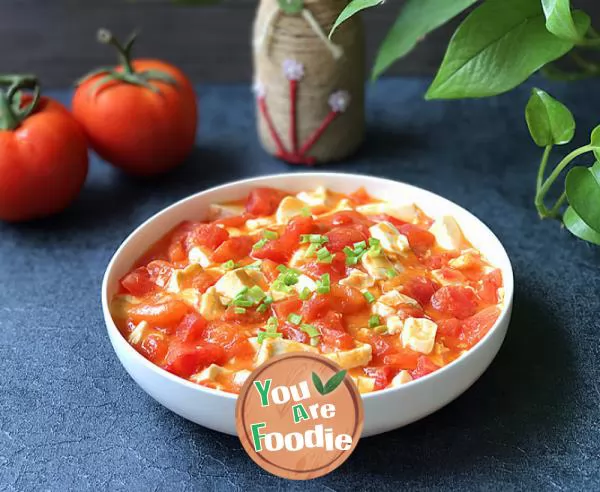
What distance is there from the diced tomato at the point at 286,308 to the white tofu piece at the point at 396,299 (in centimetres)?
13

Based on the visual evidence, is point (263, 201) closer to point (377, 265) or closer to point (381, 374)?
point (377, 265)

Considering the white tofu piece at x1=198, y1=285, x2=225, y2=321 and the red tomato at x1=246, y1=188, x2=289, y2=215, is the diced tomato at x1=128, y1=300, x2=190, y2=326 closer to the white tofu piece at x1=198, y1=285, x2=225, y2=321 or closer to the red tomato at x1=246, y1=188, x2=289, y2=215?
the white tofu piece at x1=198, y1=285, x2=225, y2=321

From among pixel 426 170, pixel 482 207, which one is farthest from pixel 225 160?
pixel 482 207

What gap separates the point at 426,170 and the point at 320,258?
2.20 ft

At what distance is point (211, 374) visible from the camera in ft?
3.83

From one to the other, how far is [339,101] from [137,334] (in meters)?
0.84

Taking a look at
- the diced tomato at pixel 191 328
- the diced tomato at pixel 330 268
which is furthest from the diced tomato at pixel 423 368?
the diced tomato at pixel 191 328

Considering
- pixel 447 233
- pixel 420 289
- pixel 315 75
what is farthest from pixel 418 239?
pixel 315 75

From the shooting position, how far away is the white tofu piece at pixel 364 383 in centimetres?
115

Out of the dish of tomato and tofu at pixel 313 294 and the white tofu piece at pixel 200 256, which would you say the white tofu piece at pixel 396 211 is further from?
the white tofu piece at pixel 200 256

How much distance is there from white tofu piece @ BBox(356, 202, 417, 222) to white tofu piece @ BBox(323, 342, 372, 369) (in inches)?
16.0

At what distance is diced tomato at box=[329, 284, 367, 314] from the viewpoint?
1276 millimetres

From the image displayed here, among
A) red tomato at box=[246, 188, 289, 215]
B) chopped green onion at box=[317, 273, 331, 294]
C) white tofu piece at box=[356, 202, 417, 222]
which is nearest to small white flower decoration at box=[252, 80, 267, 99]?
red tomato at box=[246, 188, 289, 215]

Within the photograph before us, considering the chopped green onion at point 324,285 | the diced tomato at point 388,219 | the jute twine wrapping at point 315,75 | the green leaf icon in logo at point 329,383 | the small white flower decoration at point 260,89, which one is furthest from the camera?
the small white flower decoration at point 260,89
